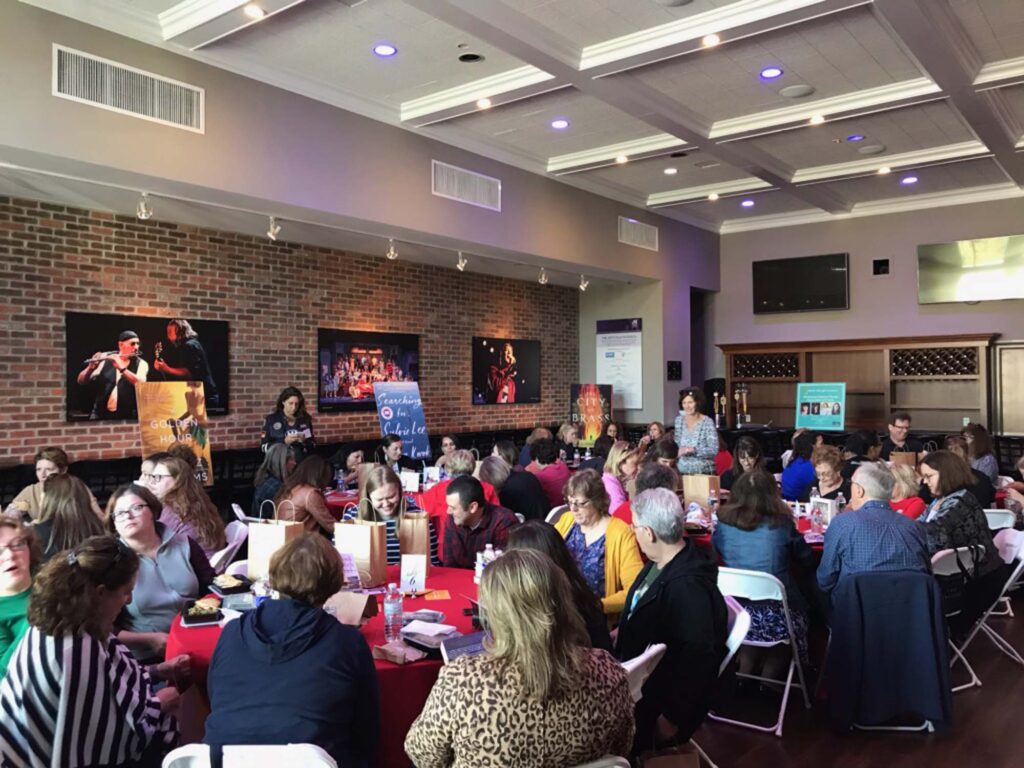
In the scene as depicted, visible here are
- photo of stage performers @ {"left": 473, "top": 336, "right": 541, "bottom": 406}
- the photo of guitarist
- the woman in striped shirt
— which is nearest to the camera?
the woman in striped shirt

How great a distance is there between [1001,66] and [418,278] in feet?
20.8

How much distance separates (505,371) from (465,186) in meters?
3.67

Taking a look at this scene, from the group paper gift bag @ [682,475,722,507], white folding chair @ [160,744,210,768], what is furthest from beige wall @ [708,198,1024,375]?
white folding chair @ [160,744,210,768]

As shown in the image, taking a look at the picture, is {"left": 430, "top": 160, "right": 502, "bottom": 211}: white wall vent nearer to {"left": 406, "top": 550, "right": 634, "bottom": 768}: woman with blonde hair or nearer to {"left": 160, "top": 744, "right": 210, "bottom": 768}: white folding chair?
{"left": 406, "top": 550, "right": 634, "bottom": 768}: woman with blonde hair

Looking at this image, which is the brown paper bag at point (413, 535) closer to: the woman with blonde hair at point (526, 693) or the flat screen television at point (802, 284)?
the woman with blonde hair at point (526, 693)

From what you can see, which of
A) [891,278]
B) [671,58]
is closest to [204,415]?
[671,58]

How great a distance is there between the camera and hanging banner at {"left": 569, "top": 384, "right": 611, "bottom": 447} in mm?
11461

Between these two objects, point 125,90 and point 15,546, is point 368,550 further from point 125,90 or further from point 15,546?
point 125,90

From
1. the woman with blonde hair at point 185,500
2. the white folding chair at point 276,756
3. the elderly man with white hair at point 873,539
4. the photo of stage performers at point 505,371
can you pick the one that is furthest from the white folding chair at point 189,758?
the photo of stage performers at point 505,371

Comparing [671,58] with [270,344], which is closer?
[671,58]

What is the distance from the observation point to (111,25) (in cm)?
532

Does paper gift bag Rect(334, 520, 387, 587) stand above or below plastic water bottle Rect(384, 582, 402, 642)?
above

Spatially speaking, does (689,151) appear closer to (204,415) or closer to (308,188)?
(308,188)

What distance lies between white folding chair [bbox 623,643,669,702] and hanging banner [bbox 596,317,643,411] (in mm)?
9317
